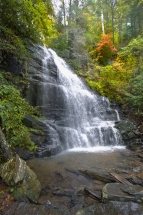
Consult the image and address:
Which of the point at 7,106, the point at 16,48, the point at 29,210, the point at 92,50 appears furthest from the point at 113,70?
the point at 29,210

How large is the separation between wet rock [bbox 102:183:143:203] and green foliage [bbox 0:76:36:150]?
11.1 feet

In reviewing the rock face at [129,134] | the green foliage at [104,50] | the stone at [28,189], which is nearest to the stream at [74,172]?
the stone at [28,189]

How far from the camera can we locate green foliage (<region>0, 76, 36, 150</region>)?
4.69 metres

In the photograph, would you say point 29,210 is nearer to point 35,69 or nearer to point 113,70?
point 35,69

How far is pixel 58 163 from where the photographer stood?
5.20 metres

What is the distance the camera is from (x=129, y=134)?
8.23 meters

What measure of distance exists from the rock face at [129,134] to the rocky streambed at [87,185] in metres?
1.40

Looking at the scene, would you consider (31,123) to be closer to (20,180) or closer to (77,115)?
(20,180)

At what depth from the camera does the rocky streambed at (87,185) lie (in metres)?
2.55

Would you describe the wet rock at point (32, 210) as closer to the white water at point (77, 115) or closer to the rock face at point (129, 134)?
the white water at point (77, 115)

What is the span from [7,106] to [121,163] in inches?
181

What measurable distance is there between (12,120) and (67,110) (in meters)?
4.83

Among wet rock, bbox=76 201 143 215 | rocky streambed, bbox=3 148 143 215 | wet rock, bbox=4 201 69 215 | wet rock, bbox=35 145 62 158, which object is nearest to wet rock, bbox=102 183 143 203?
rocky streambed, bbox=3 148 143 215

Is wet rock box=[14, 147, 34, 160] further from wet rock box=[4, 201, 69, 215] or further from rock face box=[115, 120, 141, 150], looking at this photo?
rock face box=[115, 120, 141, 150]
